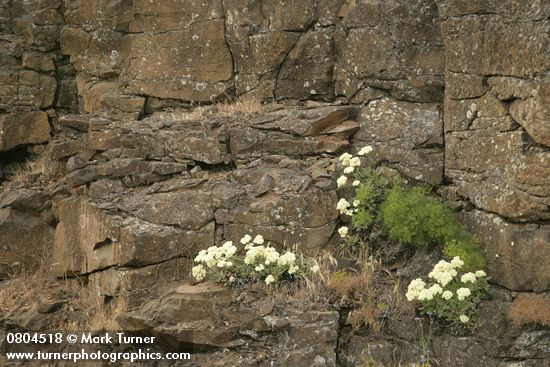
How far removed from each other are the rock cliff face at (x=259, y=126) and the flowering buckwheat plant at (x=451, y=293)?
0.27m

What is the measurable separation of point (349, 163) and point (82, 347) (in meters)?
3.73

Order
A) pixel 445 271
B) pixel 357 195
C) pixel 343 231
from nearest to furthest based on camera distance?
pixel 445 271
pixel 343 231
pixel 357 195

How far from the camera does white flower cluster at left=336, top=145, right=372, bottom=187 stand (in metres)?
9.83

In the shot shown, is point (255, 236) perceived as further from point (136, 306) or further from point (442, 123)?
point (442, 123)

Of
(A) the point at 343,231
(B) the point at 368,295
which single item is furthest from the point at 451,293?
(A) the point at 343,231

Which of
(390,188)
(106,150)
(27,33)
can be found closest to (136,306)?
(106,150)

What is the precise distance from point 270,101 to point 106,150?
229 centimetres

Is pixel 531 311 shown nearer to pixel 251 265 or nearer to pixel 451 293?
pixel 451 293

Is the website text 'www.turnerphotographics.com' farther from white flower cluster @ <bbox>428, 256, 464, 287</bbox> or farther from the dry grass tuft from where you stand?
the dry grass tuft

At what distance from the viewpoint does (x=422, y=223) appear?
9.59m

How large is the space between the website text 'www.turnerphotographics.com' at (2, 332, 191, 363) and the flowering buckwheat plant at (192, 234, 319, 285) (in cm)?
94

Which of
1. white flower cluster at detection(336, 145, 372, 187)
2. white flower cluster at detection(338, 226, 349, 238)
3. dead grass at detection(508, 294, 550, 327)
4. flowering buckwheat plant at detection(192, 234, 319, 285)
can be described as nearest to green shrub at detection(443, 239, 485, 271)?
dead grass at detection(508, 294, 550, 327)

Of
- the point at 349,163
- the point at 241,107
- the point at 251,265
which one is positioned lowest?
the point at 251,265

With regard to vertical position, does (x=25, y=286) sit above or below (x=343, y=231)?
below
